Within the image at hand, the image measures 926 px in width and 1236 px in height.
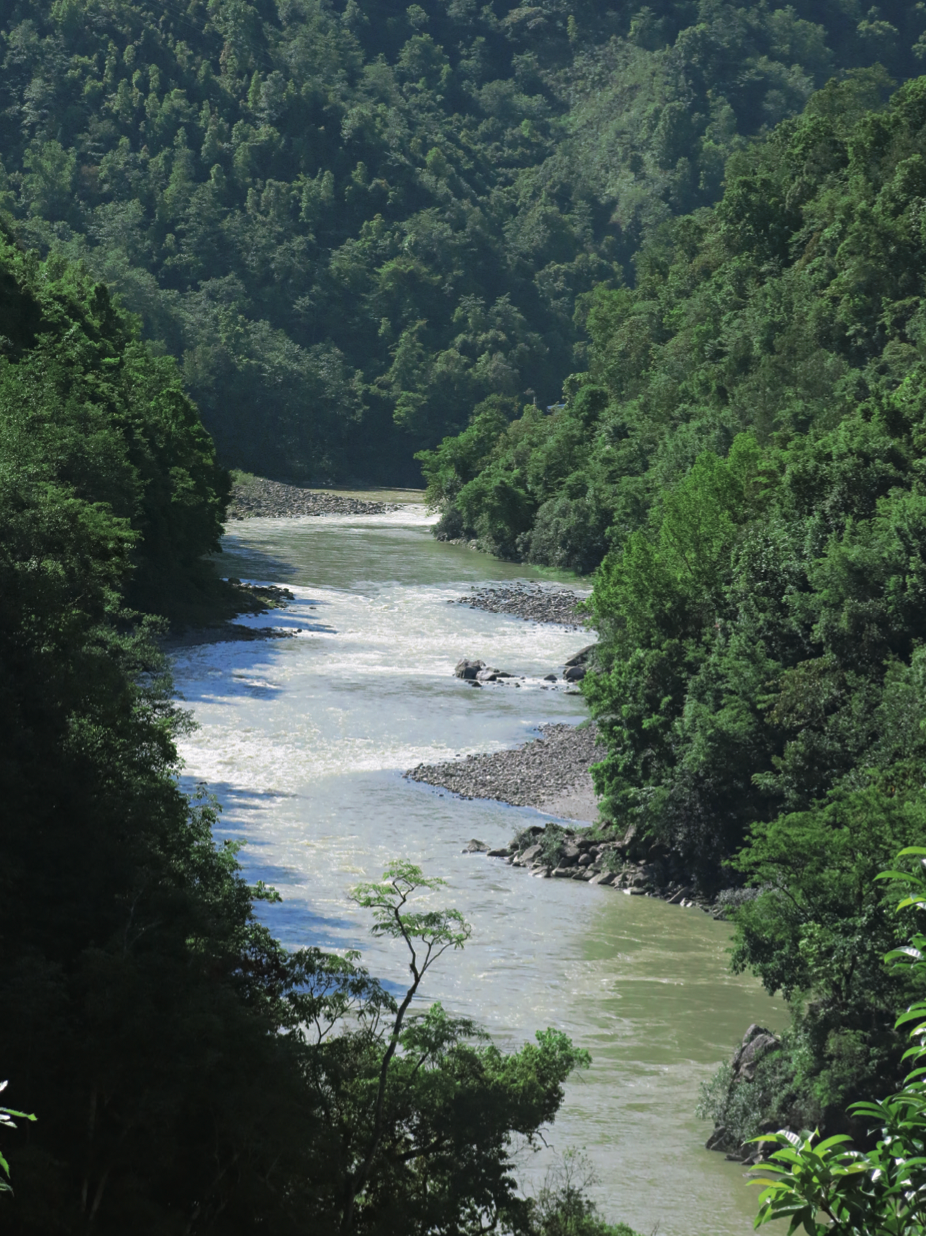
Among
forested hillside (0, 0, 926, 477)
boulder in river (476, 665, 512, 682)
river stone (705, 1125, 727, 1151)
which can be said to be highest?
forested hillside (0, 0, 926, 477)

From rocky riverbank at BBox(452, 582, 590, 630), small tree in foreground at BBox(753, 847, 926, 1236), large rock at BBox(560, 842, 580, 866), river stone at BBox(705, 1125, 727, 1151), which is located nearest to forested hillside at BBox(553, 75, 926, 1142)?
river stone at BBox(705, 1125, 727, 1151)

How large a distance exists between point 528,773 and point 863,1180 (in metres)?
39.4

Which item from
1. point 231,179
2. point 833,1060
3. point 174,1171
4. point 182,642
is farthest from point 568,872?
point 231,179

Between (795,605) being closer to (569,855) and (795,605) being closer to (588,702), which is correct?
(588,702)

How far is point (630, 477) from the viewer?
92.3 metres

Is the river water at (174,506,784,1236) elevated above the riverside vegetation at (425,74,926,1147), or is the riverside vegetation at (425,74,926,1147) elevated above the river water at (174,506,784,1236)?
the riverside vegetation at (425,74,926,1147)

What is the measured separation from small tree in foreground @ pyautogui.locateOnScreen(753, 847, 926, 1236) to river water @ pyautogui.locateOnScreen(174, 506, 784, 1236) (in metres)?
16.8

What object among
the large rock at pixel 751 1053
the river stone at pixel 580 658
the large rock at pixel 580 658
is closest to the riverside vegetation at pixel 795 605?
the large rock at pixel 751 1053

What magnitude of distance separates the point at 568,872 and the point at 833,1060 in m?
14.6

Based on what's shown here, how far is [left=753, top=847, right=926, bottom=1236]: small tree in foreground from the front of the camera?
21.5 ft

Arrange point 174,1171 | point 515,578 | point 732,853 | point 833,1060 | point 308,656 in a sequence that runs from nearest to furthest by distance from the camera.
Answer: point 174,1171, point 833,1060, point 732,853, point 308,656, point 515,578

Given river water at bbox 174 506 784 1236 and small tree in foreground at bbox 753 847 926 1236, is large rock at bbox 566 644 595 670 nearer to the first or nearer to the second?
river water at bbox 174 506 784 1236

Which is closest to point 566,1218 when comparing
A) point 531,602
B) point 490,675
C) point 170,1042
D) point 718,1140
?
point 170,1042

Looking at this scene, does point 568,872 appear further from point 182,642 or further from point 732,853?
point 182,642
